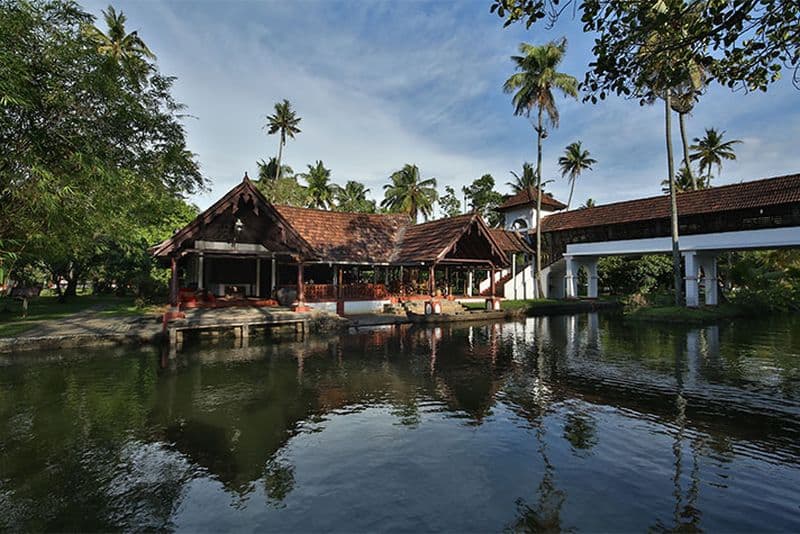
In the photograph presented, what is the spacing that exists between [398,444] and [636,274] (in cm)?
3692

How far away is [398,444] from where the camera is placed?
6.41 meters

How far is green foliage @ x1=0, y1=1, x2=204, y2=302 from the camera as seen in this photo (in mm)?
8578

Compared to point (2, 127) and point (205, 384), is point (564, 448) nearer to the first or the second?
point (205, 384)

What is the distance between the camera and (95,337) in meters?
13.8

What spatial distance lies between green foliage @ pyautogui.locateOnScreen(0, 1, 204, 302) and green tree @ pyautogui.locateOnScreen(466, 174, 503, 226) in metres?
44.5

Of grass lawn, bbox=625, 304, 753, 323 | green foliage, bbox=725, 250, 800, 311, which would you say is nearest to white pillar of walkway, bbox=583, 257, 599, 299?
green foliage, bbox=725, 250, 800, 311

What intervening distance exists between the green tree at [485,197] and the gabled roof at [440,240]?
29.2m

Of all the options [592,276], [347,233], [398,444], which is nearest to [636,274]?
[592,276]

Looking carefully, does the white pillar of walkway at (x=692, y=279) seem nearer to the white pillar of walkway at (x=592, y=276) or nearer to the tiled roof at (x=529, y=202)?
the white pillar of walkway at (x=592, y=276)

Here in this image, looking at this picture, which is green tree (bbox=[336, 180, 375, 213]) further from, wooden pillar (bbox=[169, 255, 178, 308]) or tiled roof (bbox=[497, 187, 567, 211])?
wooden pillar (bbox=[169, 255, 178, 308])

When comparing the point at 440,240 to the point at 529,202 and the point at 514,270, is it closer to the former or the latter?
the point at 514,270

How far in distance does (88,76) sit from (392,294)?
58.9ft

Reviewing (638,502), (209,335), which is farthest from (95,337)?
(638,502)

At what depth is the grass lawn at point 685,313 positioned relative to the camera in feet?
71.3
